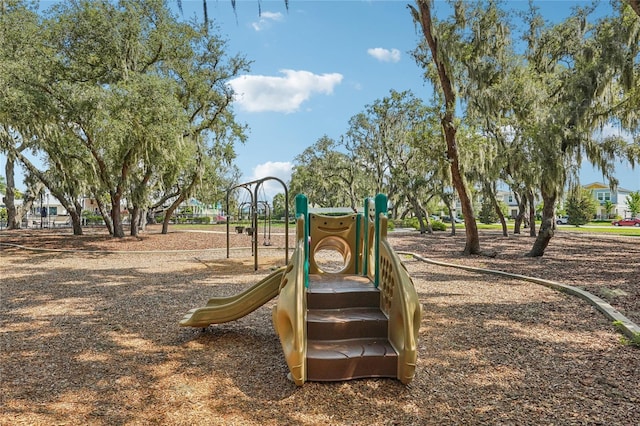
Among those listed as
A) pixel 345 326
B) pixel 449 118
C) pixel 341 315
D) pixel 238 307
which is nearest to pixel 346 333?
pixel 345 326

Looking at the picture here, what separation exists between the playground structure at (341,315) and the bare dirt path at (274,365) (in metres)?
0.19

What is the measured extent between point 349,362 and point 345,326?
1.30 ft

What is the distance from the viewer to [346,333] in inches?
147

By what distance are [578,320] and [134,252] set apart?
12.1 meters

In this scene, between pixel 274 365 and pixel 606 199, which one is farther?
pixel 606 199

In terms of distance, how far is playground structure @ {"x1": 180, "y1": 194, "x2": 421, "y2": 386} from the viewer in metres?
3.29

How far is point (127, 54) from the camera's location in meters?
14.1

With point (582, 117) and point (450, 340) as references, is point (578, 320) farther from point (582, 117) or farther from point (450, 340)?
point (582, 117)

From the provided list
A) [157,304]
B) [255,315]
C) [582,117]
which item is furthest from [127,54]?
[582,117]

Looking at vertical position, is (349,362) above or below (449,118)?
below

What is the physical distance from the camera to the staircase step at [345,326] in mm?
3701

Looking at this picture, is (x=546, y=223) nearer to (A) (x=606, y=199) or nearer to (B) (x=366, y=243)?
(B) (x=366, y=243)

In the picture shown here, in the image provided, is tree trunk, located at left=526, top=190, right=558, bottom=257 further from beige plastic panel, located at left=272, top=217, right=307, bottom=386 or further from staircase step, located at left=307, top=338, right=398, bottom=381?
beige plastic panel, located at left=272, top=217, right=307, bottom=386

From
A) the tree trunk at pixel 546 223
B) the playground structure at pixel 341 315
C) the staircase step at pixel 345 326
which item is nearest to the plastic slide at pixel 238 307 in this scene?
the playground structure at pixel 341 315
